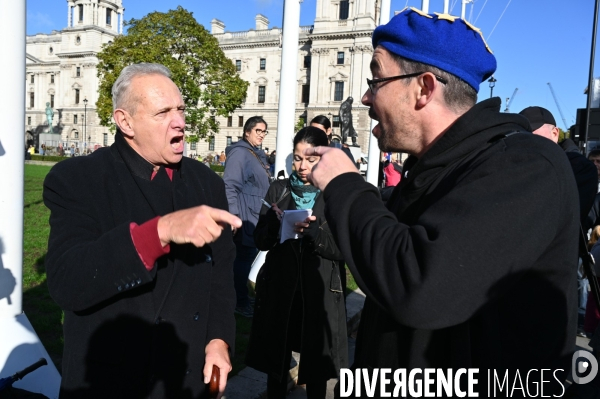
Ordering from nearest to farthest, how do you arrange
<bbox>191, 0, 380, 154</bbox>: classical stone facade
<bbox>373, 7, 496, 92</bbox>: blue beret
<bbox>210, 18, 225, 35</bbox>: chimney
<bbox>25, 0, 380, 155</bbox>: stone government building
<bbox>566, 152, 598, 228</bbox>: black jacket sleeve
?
<bbox>373, 7, 496, 92</bbox>: blue beret → <bbox>566, 152, 598, 228</bbox>: black jacket sleeve → <bbox>191, 0, 380, 154</bbox>: classical stone facade → <bbox>25, 0, 380, 155</bbox>: stone government building → <bbox>210, 18, 225, 35</bbox>: chimney

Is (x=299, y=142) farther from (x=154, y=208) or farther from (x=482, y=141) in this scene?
(x=482, y=141)

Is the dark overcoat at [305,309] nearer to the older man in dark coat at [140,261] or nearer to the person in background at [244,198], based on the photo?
the older man in dark coat at [140,261]

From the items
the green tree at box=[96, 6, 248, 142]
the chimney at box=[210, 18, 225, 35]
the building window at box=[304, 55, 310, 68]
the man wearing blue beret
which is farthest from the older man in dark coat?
the chimney at box=[210, 18, 225, 35]

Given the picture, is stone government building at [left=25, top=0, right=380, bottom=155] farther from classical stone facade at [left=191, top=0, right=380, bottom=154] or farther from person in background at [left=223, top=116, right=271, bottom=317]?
person in background at [left=223, top=116, right=271, bottom=317]

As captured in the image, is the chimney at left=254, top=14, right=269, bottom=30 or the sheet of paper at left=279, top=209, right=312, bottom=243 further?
the chimney at left=254, top=14, right=269, bottom=30

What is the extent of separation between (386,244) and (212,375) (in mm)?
1308

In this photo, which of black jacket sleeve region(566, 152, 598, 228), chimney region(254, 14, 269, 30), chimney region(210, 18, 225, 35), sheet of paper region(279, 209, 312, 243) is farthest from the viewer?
chimney region(210, 18, 225, 35)

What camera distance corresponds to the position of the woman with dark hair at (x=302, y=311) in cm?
342

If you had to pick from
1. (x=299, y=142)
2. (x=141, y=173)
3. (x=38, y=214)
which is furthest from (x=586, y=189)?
(x=38, y=214)

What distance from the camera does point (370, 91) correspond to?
1691 mm

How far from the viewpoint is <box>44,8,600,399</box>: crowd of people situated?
1.19 meters

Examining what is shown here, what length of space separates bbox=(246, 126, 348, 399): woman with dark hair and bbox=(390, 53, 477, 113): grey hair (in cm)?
192

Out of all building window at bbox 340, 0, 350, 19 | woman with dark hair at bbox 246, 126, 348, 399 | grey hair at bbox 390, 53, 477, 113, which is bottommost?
woman with dark hair at bbox 246, 126, 348, 399

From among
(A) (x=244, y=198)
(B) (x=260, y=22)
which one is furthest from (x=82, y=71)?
(A) (x=244, y=198)
